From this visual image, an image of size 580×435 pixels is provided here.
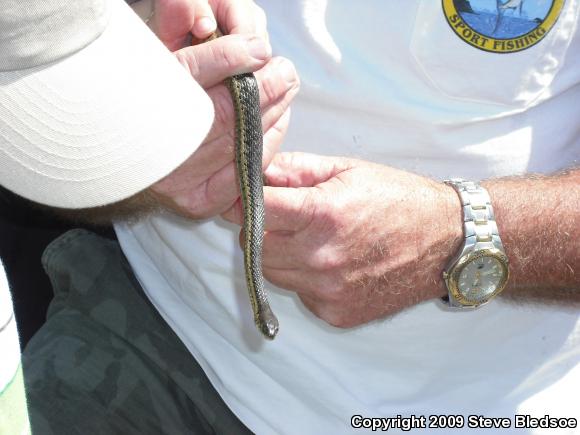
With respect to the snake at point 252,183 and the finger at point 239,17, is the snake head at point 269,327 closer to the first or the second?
the snake at point 252,183

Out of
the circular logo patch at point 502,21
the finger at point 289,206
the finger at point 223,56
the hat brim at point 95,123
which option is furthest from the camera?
the circular logo patch at point 502,21

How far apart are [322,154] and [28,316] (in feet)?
3.59

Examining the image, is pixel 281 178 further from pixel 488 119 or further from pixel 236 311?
pixel 488 119

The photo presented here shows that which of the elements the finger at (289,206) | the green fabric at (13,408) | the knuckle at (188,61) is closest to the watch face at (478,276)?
the finger at (289,206)

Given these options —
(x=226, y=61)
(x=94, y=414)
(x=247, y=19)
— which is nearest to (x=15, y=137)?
(x=226, y=61)

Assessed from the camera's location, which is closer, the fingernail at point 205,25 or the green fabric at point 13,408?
the green fabric at point 13,408

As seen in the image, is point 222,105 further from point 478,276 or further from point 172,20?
point 478,276

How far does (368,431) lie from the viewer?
1935 mm

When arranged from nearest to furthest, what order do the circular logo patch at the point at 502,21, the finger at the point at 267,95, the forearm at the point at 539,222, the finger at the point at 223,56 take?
the finger at the point at 223,56 → the finger at the point at 267,95 → the circular logo patch at the point at 502,21 → the forearm at the point at 539,222

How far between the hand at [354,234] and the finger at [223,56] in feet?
0.95

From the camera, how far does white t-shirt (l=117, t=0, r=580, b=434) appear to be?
5.76 feet

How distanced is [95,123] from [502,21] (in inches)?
40.7

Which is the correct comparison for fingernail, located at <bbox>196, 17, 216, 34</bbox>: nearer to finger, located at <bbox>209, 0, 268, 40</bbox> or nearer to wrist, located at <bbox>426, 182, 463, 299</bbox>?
finger, located at <bbox>209, 0, 268, 40</bbox>

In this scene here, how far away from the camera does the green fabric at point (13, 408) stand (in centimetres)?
82
